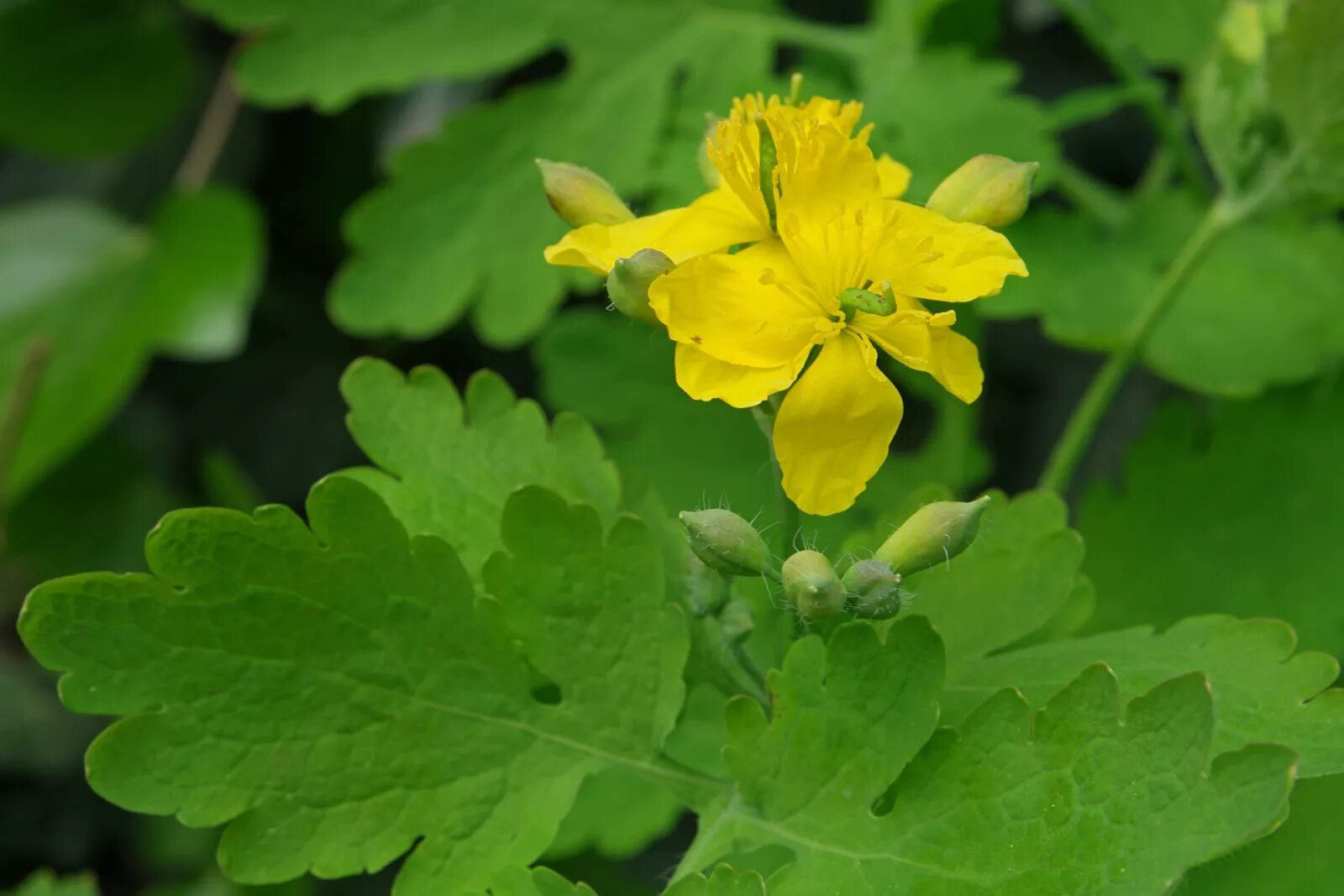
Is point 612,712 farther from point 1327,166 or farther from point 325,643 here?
point 1327,166

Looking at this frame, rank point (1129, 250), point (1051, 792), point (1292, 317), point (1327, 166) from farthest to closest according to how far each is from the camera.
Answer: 1. point (1129, 250)
2. point (1292, 317)
3. point (1327, 166)
4. point (1051, 792)

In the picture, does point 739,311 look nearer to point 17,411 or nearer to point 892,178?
point 892,178

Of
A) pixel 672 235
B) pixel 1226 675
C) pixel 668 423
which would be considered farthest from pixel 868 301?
pixel 668 423

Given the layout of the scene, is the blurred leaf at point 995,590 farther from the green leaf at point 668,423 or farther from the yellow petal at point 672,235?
the green leaf at point 668,423

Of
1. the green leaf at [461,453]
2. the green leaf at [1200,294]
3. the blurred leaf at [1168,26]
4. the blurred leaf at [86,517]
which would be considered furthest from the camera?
the blurred leaf at [86,517]

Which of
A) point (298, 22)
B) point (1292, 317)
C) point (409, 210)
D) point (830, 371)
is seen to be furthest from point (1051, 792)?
point (298, 22)

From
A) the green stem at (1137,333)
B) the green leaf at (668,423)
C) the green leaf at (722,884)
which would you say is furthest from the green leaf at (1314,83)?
the green leaf at (722,884)
